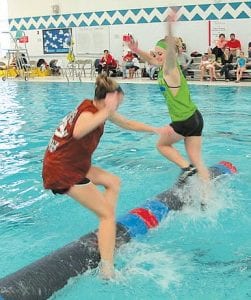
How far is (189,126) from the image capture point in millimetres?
4988

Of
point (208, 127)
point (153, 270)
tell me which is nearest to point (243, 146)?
point (208, 127)

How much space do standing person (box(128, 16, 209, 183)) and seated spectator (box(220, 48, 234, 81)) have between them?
13.8 meters

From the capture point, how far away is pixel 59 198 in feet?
18.0

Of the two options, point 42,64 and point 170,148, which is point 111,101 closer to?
point 170,148

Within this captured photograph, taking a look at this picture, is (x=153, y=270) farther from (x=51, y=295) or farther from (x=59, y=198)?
(x=59, y=198)

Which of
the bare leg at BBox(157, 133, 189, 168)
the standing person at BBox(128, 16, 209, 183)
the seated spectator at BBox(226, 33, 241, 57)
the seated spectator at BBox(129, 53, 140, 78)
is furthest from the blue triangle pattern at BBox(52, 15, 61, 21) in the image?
the bare leg at BBox(157, 133, 189, 168)

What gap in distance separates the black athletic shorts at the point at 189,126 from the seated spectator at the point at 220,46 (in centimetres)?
1477

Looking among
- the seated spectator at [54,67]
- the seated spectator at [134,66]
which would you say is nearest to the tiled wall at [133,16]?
the seated spectator at [54,67]

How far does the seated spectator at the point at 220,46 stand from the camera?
19.2 metres

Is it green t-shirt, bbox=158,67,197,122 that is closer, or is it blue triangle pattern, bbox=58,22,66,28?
green t-shirt, bbox=158,67,197,122

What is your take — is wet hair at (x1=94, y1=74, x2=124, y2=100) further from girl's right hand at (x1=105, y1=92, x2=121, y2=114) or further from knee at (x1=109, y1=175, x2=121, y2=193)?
knee at (x1=109, y1=175, x2=121, y2=193)

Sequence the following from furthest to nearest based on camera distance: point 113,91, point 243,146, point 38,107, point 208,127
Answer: point 38,107, point 208,127, point 243,146, point 113,91

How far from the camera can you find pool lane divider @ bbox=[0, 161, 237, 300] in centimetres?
318

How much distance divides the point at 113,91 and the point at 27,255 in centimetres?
167
